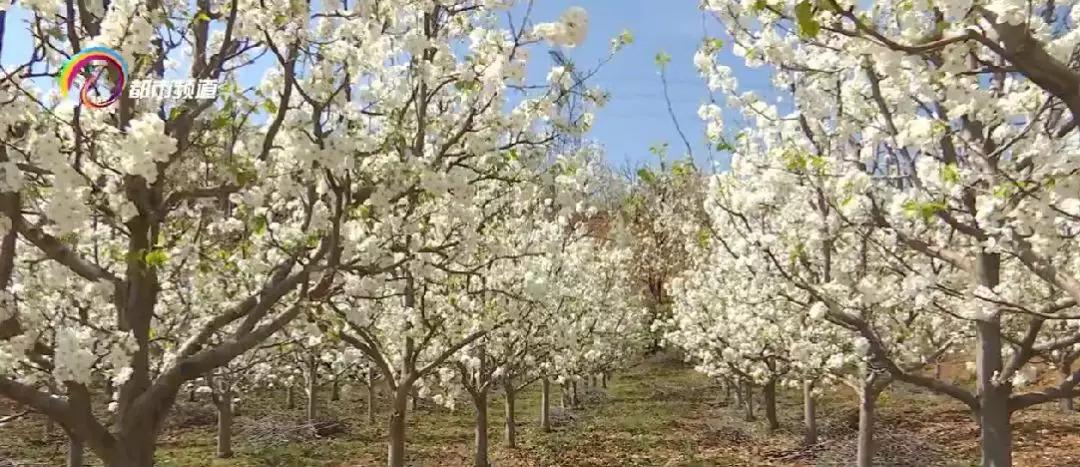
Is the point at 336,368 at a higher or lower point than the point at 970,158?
lower

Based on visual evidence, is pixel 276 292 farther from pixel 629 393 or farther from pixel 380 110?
pixel 629 393

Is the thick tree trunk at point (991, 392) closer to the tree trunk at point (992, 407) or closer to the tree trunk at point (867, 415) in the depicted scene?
the tree trunk at point (992, 407)

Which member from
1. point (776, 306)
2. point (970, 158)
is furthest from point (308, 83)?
point (776, 306)

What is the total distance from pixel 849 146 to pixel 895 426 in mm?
13250

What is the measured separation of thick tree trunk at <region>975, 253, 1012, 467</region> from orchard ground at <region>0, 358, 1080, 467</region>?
3492 millimetres

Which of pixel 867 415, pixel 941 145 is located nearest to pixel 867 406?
pixel 867 415

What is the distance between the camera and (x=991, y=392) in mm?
6449

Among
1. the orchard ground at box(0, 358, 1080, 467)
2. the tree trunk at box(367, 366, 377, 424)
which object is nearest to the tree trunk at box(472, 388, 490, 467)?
the orchard ground at box(0, 358, 1080, 467)

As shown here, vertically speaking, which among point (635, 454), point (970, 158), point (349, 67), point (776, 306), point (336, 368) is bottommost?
point (635, 454)

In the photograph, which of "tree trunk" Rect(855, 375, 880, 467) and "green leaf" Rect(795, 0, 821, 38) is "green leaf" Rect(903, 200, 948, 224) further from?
"tree trunk" Rect(855, 375, 880, 467)

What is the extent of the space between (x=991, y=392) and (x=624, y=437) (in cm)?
1257

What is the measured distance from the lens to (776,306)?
469 inches

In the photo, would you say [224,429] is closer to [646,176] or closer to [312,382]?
[312,382]

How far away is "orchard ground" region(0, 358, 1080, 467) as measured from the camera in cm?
1524
